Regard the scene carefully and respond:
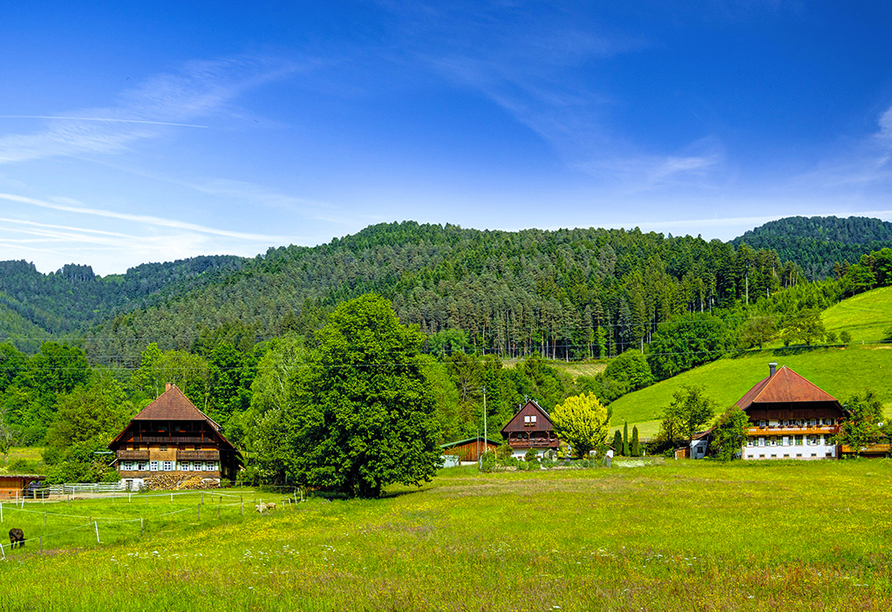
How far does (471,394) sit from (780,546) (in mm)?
117424

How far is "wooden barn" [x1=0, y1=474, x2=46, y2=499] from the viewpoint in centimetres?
5509

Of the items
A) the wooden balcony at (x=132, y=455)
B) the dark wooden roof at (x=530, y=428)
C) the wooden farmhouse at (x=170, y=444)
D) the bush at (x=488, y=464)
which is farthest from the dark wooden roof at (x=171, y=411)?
the dark wooden roof at (x=530, y=428)

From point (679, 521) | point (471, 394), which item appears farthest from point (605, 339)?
point (679, 521)

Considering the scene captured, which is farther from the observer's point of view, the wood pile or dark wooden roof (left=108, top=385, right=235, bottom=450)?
dark wooden roof (left=108, top=385, right=235, bottom=450)

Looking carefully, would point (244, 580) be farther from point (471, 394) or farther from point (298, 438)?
point (471, 394)

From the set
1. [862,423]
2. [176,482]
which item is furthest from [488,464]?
[862,423]

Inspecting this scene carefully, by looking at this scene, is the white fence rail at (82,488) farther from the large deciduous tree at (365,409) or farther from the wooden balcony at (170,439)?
the large deciduous tree at (365,409)

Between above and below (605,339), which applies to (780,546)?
below

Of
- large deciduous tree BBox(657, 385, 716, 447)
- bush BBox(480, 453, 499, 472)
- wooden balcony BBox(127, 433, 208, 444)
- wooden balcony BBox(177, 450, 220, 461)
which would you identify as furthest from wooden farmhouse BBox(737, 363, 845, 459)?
wooden balcony BBox(127, 433, 208, 444)

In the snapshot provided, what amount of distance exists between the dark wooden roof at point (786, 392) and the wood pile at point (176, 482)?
205ft

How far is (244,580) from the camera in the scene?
653 inches

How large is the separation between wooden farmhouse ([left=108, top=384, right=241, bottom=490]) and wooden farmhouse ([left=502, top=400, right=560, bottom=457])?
46.7 metres

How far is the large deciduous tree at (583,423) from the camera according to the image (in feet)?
279

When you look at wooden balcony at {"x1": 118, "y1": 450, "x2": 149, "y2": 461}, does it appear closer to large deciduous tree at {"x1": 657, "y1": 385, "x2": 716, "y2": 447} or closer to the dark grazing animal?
the dark grazing animal
